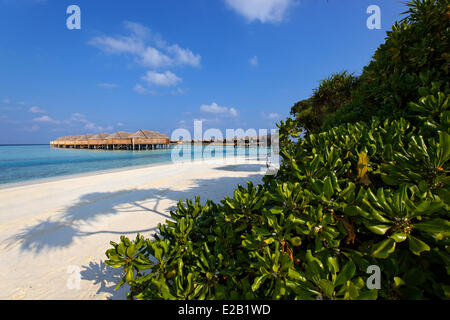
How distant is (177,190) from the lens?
23.4ft

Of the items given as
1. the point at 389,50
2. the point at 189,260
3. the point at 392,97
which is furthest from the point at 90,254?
the point at 389,50

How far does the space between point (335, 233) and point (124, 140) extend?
5398 centimetres

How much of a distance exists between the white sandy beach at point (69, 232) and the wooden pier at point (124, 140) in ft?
144

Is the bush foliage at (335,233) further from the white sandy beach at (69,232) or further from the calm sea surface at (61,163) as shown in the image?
the calm sea surface at (61,163)

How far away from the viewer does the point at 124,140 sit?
1839 inches

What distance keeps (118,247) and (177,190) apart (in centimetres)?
601

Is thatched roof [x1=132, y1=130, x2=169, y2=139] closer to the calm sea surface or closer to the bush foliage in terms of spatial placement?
the calm sea surface

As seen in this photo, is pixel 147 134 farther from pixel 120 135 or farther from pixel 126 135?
pixel 120 135

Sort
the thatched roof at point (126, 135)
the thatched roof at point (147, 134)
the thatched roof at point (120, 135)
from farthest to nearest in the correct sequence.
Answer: the thatched roof at point (147, 134) < the thatched roof at point (126, 135) < the thatched roof at point (120, 135)

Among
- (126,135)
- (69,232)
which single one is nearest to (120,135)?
(126,135)

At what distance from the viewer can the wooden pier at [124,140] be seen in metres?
47.0

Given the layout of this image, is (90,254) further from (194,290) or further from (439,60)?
(439,60)

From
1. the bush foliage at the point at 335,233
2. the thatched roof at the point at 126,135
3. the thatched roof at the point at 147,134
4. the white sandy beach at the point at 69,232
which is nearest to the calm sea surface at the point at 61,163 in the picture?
the white sandy beach at the point at 69,232
